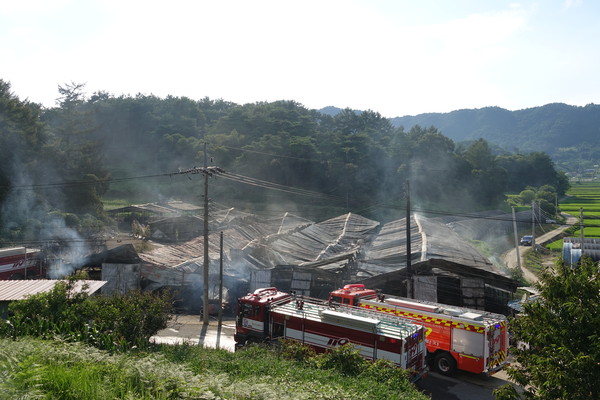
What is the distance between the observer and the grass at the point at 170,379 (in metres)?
6.93

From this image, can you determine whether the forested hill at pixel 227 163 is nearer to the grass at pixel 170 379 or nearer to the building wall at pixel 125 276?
the building wall at pixel 125 276

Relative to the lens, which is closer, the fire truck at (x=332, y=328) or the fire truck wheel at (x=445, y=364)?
the fire truck at (x=332, y=328)

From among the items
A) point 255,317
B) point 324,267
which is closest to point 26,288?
point 255,317

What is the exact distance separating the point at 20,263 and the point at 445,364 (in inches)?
920

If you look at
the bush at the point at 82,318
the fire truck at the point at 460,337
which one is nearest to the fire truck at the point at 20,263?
the bush at the point at 82,318

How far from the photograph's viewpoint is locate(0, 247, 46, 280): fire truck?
24656mm

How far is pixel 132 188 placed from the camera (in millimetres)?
66938

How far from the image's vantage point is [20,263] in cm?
2553

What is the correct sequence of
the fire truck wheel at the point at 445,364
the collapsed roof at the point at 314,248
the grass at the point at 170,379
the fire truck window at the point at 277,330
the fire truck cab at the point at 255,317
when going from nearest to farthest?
1. the grass at the point at 170,379
2. the fire truck wheel at the point at 445,364
3. the fire truck window at the point at 277,330
4. the fire truck cab at the point at 255,317
5. the collapsed roof at the point at 314,248

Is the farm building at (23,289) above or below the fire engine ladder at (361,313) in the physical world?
above

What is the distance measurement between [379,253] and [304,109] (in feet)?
237

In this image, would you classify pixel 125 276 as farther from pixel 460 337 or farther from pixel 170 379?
pixel 170 379

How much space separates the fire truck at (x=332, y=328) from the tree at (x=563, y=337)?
5.71 meters

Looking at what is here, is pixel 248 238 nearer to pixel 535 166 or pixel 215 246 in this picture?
pixel 215 246
